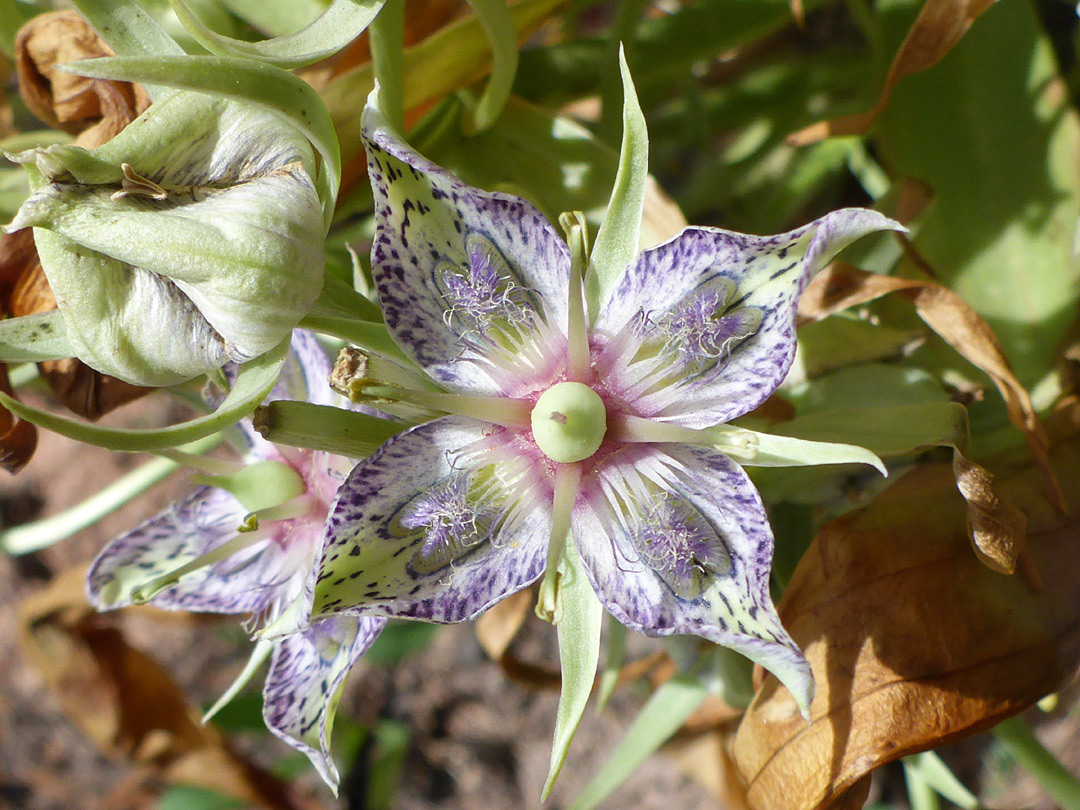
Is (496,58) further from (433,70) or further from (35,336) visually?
(35,336)

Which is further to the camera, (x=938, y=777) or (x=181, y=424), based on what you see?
(x=938, y=777)

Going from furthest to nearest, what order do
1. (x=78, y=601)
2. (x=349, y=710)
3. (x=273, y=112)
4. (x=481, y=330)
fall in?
(x=349, y=710)
(x=78, y=601)
(x=481, y=330)
(x=273, y=112)

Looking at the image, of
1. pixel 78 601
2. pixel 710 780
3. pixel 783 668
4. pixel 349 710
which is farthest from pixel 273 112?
pixel 349 710

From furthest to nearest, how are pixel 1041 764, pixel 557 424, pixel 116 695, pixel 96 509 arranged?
pixel 116 695
pixel 96 509
pixel 1041 764
pixel 557 424

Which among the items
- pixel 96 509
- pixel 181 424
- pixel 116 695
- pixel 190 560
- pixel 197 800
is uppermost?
pixel 181 424

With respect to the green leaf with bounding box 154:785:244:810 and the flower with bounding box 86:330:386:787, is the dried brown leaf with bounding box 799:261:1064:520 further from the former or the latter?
the green leaf with bounding box 154:785:244:810

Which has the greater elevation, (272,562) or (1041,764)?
(272,562)

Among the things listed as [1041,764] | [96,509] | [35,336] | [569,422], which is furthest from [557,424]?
[96,509]

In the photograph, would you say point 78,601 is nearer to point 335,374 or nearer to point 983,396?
point 335,374
